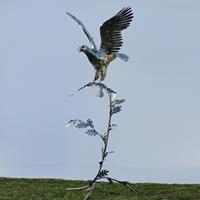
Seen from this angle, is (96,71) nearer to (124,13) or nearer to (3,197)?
(124,13)

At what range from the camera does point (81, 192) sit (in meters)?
15.4

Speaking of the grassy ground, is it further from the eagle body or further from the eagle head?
the eagle head

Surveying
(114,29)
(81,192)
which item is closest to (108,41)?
(114,29)

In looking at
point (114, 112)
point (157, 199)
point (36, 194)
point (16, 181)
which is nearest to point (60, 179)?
point (16, 181)

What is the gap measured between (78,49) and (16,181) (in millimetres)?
8074

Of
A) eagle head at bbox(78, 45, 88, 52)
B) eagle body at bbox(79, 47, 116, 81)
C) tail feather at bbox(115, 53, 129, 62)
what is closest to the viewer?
eagle head at bbox(78, 45, 88, 52)

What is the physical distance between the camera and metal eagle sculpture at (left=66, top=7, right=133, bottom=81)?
994cm

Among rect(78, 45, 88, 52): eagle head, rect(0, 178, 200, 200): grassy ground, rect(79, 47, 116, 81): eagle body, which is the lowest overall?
rect(0, 178, 200, 200): grassy ground

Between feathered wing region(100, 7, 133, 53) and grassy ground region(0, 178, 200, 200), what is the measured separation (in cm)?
528

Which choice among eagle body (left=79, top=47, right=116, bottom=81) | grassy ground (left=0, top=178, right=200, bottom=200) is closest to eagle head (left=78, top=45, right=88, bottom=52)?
eagle body (left=79, top=47, right=116, bottom=81)

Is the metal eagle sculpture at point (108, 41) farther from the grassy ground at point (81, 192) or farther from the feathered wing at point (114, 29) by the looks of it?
the grassy ground at point (81, 192)

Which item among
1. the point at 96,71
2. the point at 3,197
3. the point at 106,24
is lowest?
the point at 3,197

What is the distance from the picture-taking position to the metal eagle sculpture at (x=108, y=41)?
32.6 feet

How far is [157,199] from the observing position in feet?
48.4
